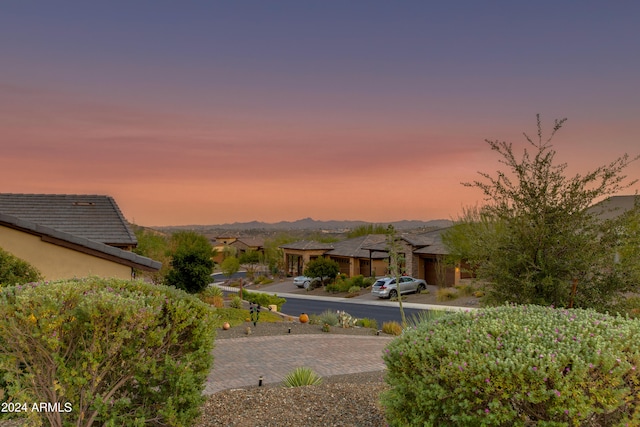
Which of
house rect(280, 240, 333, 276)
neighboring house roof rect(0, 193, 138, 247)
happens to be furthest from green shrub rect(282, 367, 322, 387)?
house rect(280, 240, 333, 276)

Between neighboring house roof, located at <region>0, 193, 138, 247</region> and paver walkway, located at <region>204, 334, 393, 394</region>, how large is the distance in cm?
786

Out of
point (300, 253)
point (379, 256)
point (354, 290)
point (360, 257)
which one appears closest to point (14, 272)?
point (354, 290)

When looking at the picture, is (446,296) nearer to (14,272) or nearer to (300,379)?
(300,379)

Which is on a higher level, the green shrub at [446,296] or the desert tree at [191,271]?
the desert tree at [191,271]

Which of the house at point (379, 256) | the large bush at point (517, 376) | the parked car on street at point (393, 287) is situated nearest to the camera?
the large bush at point (517, 376)

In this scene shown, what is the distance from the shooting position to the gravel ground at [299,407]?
266 inches

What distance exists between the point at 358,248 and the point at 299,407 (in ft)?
169

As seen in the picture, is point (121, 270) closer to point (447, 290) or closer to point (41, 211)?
point (41, 211)

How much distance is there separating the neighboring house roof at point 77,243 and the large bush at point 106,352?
26.0 ft

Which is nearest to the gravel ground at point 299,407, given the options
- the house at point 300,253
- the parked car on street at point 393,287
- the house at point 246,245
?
the parked car on street at point 393,287

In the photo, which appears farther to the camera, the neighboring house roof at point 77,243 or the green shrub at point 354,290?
the green shrub at point 354,290

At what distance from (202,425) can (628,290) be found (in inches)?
317

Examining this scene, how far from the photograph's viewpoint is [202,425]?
682 cm

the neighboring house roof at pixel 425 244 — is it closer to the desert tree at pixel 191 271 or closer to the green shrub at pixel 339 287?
the green shrub at pixel 339 287
